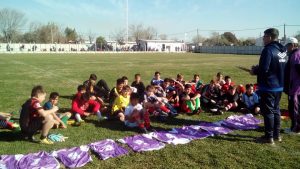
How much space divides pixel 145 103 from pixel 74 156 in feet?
12.2

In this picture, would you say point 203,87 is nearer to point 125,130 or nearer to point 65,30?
point 125,130

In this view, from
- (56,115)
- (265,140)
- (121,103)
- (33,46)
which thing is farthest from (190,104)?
(33,46)

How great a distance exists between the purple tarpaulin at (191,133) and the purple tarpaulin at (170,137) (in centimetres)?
18

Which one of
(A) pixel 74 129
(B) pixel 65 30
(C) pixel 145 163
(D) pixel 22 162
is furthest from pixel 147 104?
(B) pixel 65 30

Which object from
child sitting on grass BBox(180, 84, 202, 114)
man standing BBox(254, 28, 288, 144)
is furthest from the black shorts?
man standing BBox(254, 28, 288, 144)

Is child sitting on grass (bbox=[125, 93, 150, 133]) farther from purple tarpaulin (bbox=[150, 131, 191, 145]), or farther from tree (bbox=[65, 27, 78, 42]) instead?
tree (bbox=[65, 27, 78, 42])

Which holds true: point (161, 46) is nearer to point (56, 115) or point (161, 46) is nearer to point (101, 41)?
point (101, 41)

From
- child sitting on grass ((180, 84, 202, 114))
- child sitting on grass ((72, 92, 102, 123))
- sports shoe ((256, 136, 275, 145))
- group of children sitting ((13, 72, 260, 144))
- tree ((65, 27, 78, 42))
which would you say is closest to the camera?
sports shoe ((256, 136, 275, 145))

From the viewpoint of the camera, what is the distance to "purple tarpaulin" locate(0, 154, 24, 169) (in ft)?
18.1

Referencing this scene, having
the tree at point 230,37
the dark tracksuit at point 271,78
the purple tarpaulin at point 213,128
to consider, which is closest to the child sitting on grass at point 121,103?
the purple tarpaulin at point 213,128

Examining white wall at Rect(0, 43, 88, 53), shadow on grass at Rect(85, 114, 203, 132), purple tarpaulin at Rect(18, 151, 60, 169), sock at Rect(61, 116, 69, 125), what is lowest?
purple tarpaulin at Rect(18, 151, 60, 169)

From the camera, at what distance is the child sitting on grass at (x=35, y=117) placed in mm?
6863

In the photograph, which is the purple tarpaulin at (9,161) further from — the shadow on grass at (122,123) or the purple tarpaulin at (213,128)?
the purple tarpaulin at (213,128)

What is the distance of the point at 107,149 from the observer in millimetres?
6465
